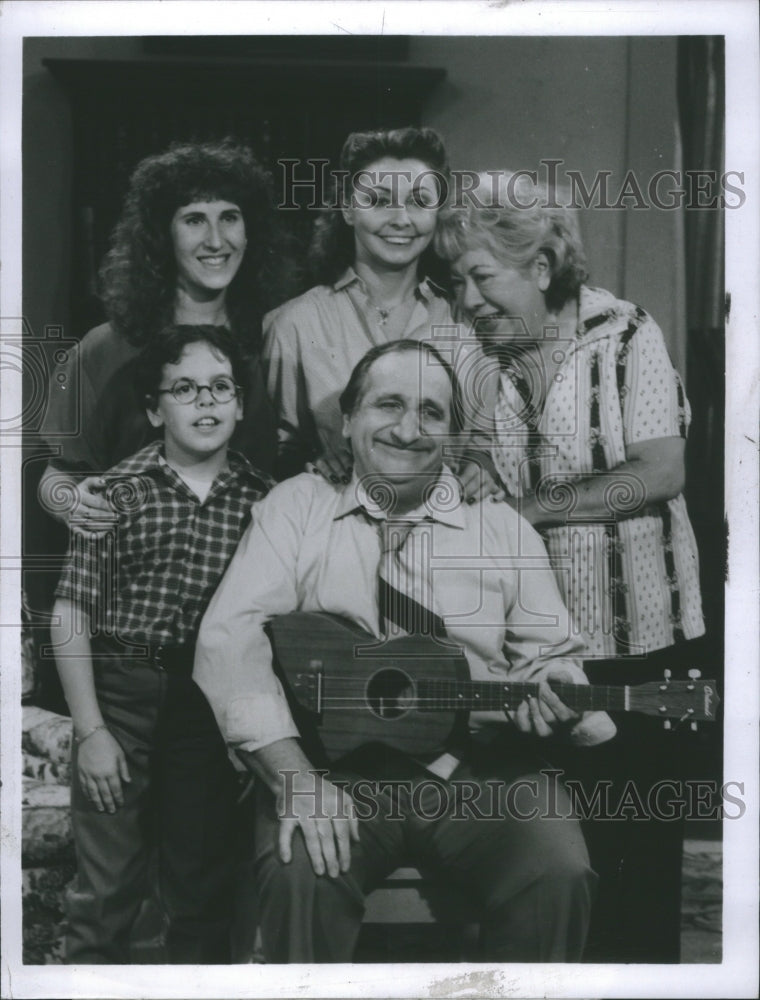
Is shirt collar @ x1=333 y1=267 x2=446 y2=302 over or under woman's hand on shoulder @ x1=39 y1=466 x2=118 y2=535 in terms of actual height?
over

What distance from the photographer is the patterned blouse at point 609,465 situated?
117 inches

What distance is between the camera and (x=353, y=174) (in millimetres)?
2955

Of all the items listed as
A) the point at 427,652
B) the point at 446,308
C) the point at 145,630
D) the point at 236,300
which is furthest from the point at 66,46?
the point at 427,652

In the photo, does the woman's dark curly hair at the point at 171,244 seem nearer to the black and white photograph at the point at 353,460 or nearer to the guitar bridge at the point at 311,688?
the black and white photograph at the point at 353,460

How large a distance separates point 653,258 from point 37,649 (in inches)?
76.3

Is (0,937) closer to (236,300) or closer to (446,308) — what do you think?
(236,300)

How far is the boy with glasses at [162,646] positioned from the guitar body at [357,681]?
250mm

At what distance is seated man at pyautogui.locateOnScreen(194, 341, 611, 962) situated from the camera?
2.90m

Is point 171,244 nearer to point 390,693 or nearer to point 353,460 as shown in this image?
point 353,460

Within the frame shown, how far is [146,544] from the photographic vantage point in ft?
9.70

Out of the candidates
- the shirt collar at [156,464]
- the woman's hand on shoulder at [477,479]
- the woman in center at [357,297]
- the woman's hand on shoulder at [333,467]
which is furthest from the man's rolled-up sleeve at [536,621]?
the shirt collar at [156,464]

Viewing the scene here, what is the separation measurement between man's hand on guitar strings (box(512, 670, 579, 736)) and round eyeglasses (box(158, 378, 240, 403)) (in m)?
1.11
